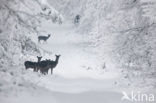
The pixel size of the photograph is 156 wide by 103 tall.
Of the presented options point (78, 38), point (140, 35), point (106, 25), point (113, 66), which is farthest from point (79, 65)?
point (78, 38)

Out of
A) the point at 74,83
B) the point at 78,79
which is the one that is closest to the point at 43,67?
the point at 78,79

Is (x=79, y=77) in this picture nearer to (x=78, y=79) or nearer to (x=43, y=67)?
(x=78, y=79)

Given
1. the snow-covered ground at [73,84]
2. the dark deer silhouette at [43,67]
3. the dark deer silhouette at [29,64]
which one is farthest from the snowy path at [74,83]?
the dark deer silhouette at [29,64]

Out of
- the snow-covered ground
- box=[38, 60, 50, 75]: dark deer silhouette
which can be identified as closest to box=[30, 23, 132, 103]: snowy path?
the snow-covered ground

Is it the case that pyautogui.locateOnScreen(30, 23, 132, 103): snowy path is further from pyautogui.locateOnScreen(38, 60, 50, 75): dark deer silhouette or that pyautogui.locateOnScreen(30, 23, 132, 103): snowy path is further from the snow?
pyautogui.locateOnScreen(38, 60, 50, 75): dark deer silhouette

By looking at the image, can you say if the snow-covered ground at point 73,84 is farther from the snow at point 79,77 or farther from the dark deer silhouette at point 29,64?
the dark deer silhouette at point 29,64

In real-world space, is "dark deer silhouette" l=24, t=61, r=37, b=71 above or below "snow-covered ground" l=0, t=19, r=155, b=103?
above

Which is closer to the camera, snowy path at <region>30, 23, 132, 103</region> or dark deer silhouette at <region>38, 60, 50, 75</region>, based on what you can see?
snowy path at <region>30, 23, 132, 103</region>

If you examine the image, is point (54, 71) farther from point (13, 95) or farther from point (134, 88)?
point (13, 95)

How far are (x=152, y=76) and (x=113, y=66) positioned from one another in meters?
4.20

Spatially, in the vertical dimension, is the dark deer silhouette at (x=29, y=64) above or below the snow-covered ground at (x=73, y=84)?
above

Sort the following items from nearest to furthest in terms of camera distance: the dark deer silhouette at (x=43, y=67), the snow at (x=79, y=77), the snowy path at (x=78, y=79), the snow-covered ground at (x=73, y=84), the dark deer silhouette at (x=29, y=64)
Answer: the snow-covered ground at (x=73, y=84) < the snow at (x=79, y=77) < the snowy path at (x=78, y=79) < the dark deer silhouette at (x=29, y=64) < the dark deer silhouette at (x=43, y=67)

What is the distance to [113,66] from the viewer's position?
713 inches

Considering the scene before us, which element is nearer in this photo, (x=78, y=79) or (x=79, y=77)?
(x=78, y=79)
